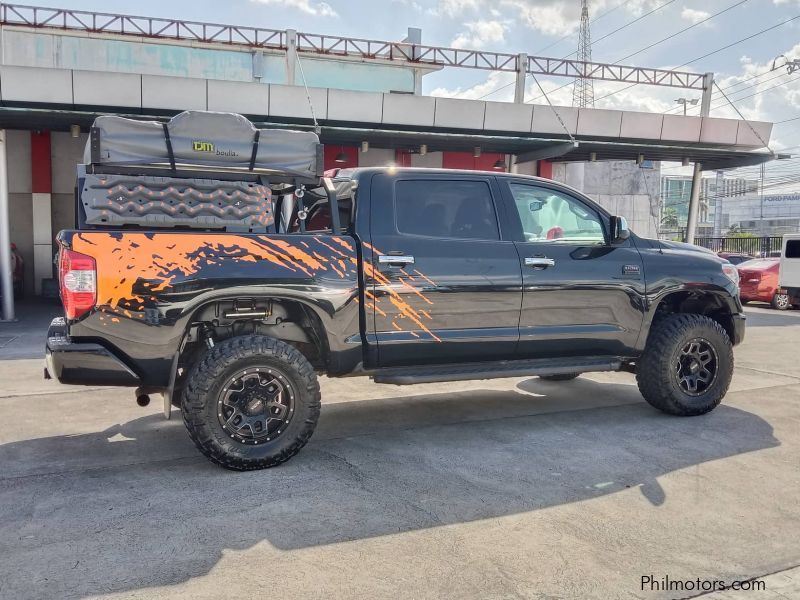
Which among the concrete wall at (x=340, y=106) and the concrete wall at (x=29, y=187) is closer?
the concrete wall at (x=340, y=106)

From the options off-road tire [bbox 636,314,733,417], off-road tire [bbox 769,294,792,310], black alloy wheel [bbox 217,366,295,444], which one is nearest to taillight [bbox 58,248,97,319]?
black alloy wheel [bbox 217,366,295,444]

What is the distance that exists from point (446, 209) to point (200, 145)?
5.88ft

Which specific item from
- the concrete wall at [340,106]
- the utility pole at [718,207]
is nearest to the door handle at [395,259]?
the concrete wall at [340,106]

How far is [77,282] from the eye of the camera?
386cm

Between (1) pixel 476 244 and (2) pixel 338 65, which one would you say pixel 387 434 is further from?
(2) pixel 338 65

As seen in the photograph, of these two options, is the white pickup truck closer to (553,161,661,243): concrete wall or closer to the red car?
the red car

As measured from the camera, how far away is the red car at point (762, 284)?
54.0 ft

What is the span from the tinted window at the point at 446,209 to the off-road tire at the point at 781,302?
45.6 feet

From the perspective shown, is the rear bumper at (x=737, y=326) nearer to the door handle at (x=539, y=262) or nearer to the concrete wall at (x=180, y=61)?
the door handle at (x=539, y=262)

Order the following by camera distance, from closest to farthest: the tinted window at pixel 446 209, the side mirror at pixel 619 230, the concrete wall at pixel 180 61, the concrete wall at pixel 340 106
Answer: the tinted window at pixel 446 209 → the side mirror at pixel 619 230 → the concrete wall at pixel 340 106 → the concrete wall at pixel 180 61

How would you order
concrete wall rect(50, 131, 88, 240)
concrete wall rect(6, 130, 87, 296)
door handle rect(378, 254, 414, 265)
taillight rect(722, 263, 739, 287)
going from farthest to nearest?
concrete wall rect(50, 131, 88, 240), concrete wall rect(6, 130, 87, 296), taillight rect(722, 263, 739, 287), door handle rect(378, 254, 414, 265)

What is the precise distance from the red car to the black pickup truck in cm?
1210

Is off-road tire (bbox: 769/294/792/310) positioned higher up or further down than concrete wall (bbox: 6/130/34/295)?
further down

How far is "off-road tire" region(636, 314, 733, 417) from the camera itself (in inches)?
219
